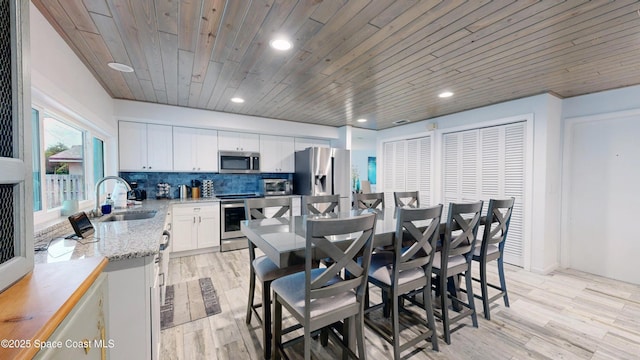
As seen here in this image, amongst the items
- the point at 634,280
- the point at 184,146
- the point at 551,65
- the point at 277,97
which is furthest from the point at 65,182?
the point at 634,280

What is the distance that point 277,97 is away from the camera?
3.40 meters

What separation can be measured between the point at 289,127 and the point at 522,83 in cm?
351

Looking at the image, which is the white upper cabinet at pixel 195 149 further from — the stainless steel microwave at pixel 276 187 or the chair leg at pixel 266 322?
the chair leg at pixel 266 322

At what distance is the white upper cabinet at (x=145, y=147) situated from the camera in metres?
3.75

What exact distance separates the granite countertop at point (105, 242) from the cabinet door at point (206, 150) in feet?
7.64

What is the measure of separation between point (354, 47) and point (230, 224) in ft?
10.7

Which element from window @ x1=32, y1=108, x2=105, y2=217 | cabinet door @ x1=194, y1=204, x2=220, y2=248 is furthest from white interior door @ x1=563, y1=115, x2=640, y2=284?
window @ x1=32, y1=108, x2=105, y2=217

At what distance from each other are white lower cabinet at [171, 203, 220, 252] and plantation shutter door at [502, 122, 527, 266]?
4.34 metres

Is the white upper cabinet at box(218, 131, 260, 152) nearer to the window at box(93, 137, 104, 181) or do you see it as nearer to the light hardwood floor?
the window at box(93, 137, 104, 181)

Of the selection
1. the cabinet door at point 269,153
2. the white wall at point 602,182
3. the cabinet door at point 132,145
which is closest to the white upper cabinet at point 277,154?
the cabinet door at point 269,153

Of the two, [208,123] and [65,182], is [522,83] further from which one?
[65,182]

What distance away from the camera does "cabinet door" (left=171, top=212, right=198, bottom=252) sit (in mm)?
3789

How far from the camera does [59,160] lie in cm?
223

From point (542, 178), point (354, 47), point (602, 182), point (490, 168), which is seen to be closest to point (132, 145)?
point (354, 47)
